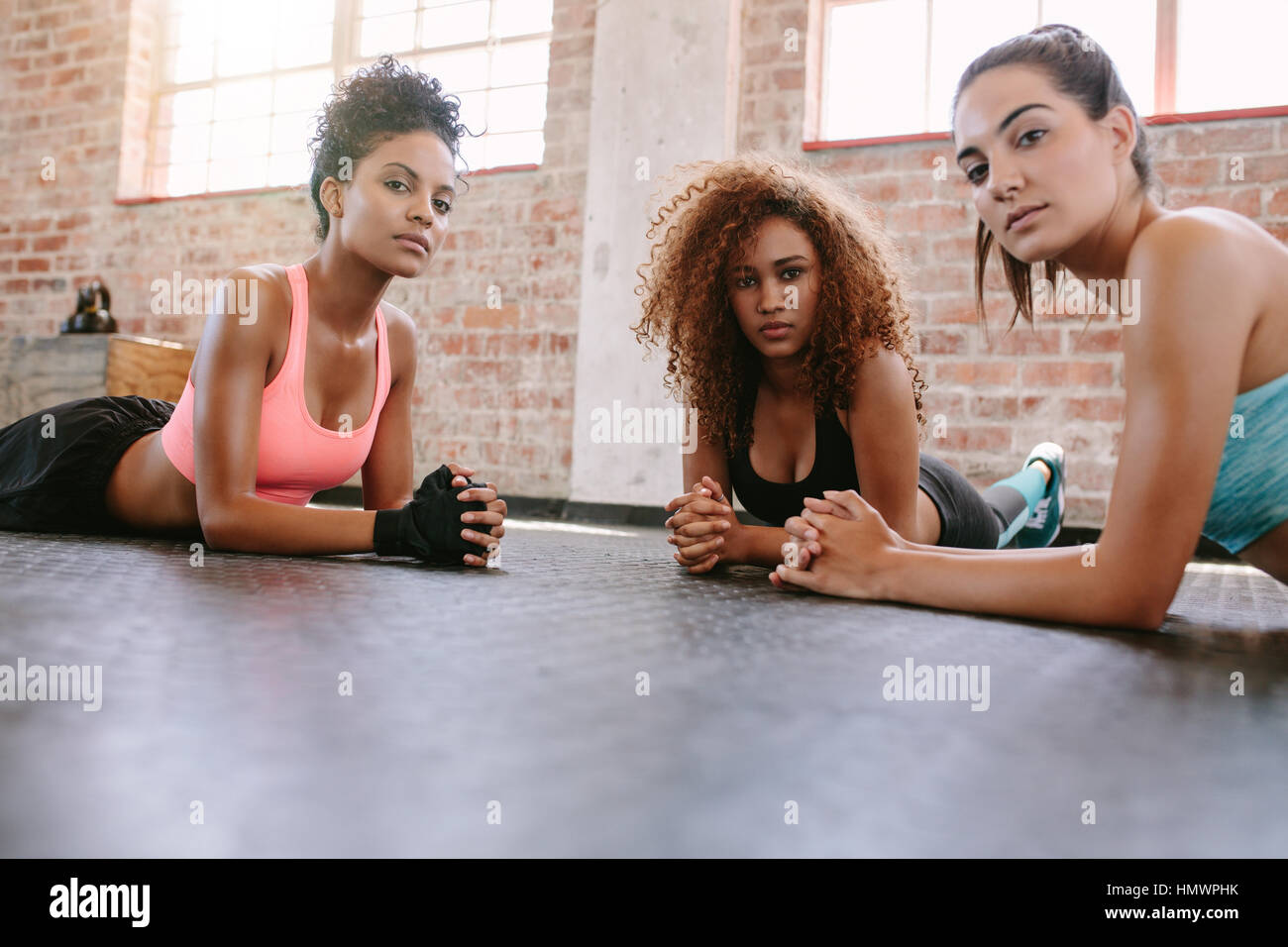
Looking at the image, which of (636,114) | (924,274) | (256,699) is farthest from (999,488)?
(256,699)

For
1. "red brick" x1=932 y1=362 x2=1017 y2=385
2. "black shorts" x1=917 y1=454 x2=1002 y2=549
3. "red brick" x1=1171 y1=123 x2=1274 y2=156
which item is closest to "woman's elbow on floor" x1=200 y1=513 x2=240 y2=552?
"black shorts" x1=917 y1=454 x2=1002 y2=549

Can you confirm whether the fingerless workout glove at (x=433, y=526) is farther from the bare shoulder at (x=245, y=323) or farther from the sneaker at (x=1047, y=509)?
the sneaker at (x=1047, y=509)

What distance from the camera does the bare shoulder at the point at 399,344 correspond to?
2.13 m

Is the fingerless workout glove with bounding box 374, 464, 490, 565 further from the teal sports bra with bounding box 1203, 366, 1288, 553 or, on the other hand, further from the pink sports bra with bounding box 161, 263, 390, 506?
the teal sports bra with bounding box 1203, 366, 1288, 553

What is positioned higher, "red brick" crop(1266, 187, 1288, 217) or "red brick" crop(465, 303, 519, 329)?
"red brick" crop(1266, 187, 1288, 217)

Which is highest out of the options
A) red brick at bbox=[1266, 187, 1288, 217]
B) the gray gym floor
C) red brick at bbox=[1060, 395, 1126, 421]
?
red brick at bbox=[1266, 187, 1288, 217]

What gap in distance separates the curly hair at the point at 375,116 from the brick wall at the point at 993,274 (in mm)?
2293

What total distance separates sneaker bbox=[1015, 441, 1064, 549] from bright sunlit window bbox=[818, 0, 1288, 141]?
4.36 feet

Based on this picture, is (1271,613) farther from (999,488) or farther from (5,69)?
(5,69)

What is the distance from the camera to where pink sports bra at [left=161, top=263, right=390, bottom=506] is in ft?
6.03

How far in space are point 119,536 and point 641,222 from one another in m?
2.84

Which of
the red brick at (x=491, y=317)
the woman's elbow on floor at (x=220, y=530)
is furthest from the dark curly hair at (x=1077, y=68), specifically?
the red brick at (x=491, y=317)

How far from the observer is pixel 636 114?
430cm
